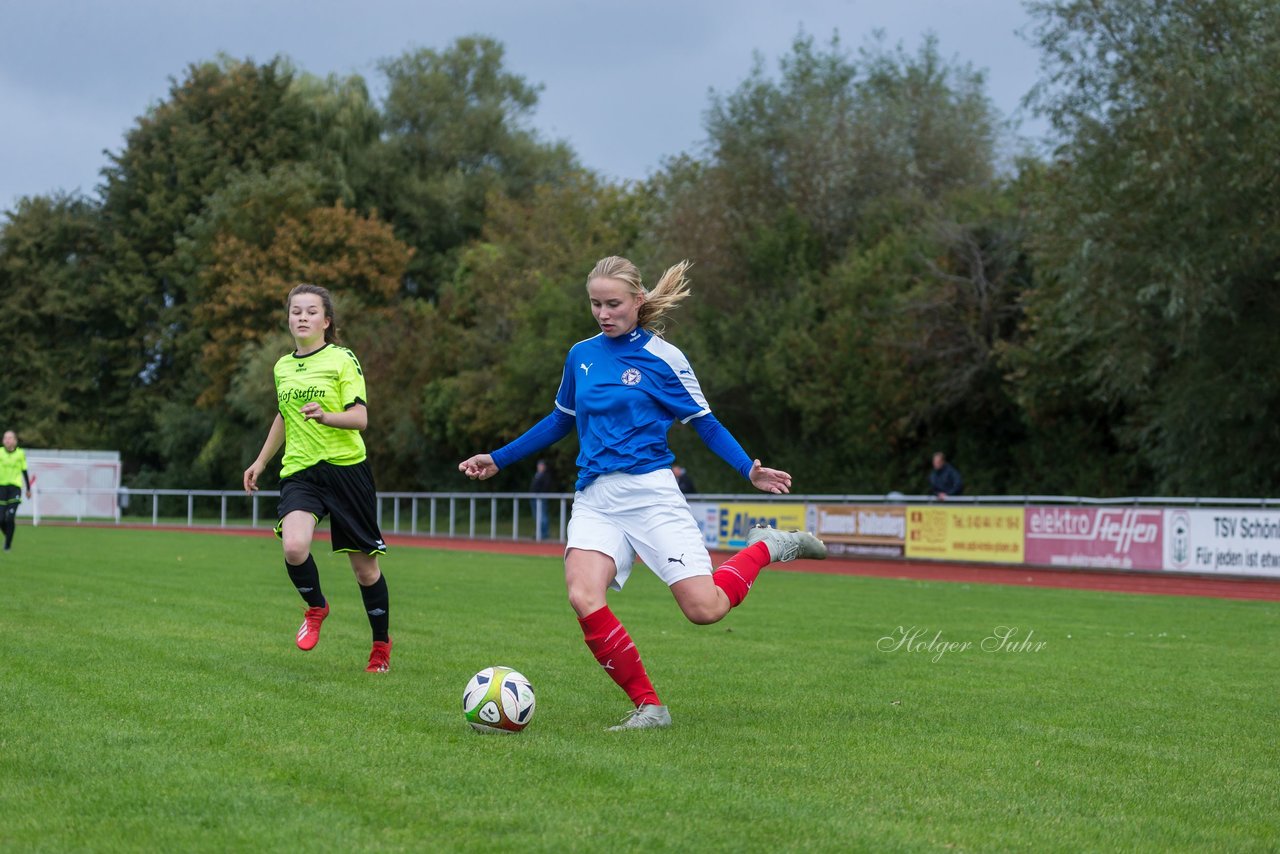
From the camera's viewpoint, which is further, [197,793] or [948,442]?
[948,442]

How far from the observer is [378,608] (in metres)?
8.57

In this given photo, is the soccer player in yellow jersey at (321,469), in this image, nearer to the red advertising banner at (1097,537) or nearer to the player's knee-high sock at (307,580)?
the player's knee-high sock at (307,580)

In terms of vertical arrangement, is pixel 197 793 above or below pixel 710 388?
below

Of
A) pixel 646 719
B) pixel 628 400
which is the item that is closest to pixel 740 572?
pixel 646 719

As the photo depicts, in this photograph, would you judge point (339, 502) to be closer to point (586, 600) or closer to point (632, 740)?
point (586, 600)

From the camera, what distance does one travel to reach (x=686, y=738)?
20.0ft

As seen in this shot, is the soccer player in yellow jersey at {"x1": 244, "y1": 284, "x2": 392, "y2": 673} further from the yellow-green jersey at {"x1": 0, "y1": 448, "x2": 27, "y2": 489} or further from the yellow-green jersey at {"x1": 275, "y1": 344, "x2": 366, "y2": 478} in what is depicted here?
the yellow-green jersey at {"x1": 0, "y1": 448, "x2": 27, "y2": 489}

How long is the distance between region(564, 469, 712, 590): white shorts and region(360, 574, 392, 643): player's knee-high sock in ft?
7.63

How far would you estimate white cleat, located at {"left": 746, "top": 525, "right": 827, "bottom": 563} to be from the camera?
7242 millimetres

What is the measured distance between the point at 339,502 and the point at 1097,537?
16968 mm

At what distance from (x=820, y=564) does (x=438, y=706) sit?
66.7 ft

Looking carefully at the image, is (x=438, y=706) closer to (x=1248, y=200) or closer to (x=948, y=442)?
(x=1248, y=200)

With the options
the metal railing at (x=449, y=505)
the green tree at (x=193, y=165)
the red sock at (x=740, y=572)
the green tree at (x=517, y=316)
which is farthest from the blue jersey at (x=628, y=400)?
the green tree at (x=193, y=165)

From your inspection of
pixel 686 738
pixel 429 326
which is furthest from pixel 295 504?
pixel 429 326
